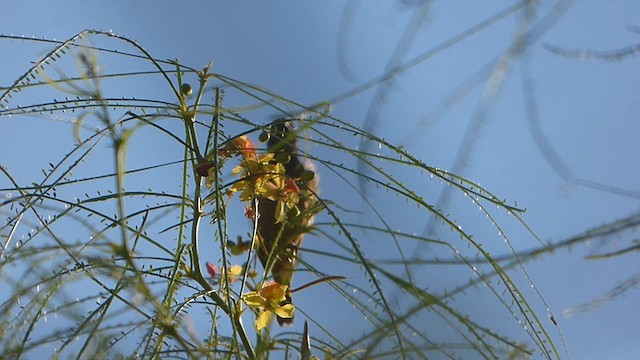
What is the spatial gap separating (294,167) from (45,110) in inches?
9.3

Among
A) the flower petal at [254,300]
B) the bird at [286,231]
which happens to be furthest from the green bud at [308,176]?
the flower petal at [254,300]

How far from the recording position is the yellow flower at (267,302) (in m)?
0.60

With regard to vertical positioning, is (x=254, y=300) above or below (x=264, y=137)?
below

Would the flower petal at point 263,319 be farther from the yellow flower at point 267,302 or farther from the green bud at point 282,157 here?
the green bud at point 282,157

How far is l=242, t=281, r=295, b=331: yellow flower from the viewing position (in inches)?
23.4

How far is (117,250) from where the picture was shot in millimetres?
440

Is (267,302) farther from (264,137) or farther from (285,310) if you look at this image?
(264,137)

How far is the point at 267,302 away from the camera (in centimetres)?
60

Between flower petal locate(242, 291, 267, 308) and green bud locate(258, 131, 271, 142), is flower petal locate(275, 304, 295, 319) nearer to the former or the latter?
flower petal locate(242, 291, 267, 308)

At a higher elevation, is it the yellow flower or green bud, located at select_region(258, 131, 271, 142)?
green bud, located at select_region(258, 131, 271, 142)

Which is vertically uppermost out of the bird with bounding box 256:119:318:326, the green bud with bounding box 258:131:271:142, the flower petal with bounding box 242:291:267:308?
the green bud with bounding box 258:131:271:142

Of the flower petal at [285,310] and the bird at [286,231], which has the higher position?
the bird at [286,231]

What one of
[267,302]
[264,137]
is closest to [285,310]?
[267,302]

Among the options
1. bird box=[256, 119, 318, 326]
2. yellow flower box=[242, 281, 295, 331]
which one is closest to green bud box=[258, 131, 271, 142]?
bird box=[256, 119, 318, 326]
